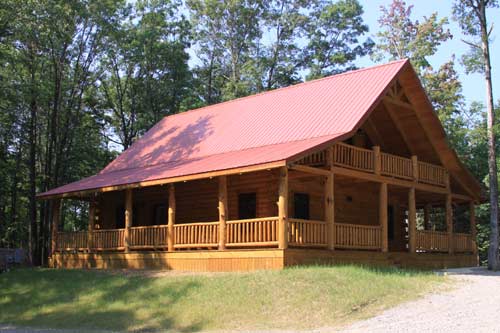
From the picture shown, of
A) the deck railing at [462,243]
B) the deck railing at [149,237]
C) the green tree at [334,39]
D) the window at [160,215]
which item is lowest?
the deck railing at [462,243]

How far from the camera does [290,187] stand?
2305 cm

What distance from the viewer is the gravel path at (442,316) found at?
12398mm

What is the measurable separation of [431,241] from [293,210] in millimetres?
6036

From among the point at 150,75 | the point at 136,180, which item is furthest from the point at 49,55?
the point at 136,180

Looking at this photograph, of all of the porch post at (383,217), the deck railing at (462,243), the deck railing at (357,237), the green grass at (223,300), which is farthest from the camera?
the deck railing at (462,243)

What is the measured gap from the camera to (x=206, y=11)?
4747 centimetres

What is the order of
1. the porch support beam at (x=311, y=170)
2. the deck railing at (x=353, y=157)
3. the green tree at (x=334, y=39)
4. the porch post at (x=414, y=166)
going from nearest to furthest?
the porch support beam at (x=311, y=170), the deck railing at (x=353, y=157), the porch post at (x=414, y=166), the green tree at (x=334, y=39)

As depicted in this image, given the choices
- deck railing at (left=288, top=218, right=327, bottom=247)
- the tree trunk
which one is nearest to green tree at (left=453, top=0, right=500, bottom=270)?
the tree trunk

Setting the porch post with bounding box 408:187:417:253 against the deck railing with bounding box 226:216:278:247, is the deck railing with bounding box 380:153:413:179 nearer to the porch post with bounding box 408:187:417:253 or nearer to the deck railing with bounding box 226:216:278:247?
the porch post with bounding box 408:187:417:253

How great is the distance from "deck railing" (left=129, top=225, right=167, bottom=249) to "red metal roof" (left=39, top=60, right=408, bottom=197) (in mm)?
1891

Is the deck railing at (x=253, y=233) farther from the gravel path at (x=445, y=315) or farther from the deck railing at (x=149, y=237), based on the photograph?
the gravel path at (x=445, y=315)

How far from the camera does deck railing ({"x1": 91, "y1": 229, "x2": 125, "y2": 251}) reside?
966 inches

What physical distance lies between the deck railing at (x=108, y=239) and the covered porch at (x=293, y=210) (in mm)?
40

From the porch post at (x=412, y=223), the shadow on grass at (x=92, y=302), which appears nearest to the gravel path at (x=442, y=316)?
the shadow on grass at (x=92, y=302)
